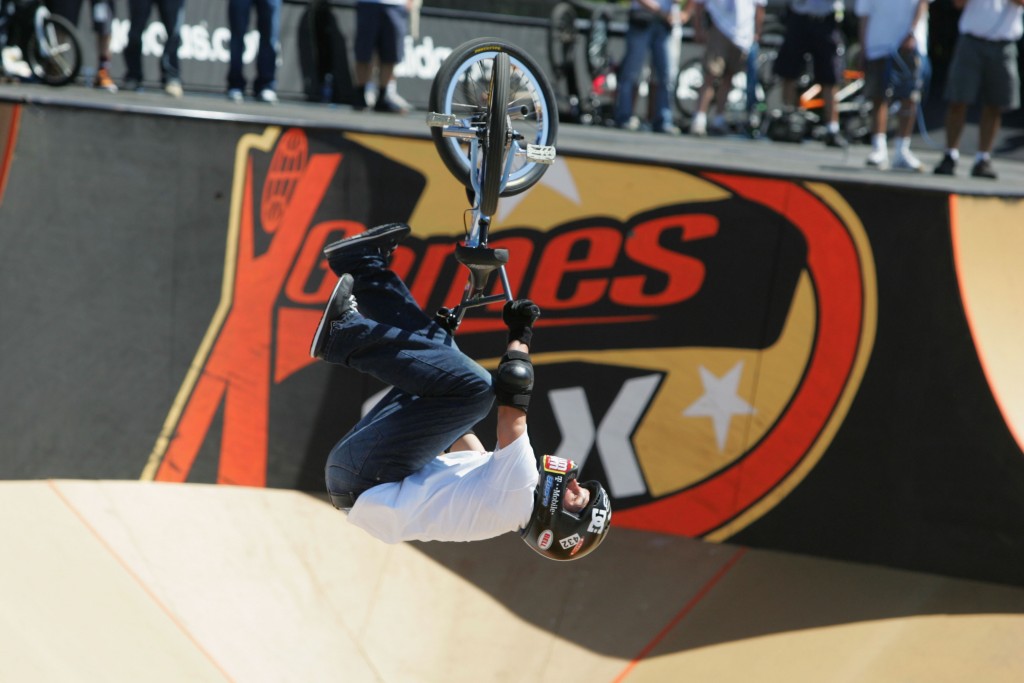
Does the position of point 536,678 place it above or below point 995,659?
below

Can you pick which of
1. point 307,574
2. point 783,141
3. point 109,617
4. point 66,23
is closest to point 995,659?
point 307,574

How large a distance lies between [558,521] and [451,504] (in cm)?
46

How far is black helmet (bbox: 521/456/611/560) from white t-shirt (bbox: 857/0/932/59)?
18.9 feet

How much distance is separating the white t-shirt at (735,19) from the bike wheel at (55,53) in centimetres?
601

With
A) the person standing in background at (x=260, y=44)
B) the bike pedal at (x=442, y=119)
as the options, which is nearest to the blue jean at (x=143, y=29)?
the person standing in background at (x=260, y=44)

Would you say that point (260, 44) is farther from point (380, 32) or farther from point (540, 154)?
point (540, 154)

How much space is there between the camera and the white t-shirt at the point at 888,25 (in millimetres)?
8695

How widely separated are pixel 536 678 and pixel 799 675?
61.4 inches

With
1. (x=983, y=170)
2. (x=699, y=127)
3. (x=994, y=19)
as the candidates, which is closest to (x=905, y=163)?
(x=983, y=170)

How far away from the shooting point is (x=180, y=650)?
6.35 metres

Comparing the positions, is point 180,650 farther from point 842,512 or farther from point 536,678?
point 842,512

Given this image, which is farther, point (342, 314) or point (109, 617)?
point (109, 617)

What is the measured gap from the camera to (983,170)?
859 centimetres

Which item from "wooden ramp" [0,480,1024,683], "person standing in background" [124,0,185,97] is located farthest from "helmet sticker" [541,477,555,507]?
"person standing in background" [124,0,185,97]
